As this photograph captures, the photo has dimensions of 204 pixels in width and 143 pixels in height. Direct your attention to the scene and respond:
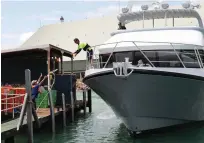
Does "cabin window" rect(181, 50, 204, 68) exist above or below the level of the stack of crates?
above

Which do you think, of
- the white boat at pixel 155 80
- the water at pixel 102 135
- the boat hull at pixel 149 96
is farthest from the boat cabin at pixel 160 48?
the water at pixel 102 135

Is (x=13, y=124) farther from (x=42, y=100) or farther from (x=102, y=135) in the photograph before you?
(x=102, y=135)

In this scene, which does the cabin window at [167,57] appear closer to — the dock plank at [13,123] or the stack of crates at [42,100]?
the dock plank at [13,123]

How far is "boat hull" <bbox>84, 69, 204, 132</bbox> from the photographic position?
36.1 ft

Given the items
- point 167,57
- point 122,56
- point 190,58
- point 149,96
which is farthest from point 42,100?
point 190,58

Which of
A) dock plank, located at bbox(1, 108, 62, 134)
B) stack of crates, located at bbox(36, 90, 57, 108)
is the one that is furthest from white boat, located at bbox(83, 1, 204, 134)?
stack of crates, located at bbox(36, 90, 57, 108)

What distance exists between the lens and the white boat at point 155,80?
432 inches

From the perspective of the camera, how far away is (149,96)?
447 inches

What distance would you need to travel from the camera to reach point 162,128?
485 inches

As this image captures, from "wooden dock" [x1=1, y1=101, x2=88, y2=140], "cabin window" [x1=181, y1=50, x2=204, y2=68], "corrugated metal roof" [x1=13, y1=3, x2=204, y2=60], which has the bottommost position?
"wooden dock" [x1=1, y1=101, x2=88, y2=140]

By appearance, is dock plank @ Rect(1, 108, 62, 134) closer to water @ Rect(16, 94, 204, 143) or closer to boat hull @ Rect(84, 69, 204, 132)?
water @ Rect(16, 94, 204, 143)

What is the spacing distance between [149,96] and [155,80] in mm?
635

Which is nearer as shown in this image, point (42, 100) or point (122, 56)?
point (122, 56)

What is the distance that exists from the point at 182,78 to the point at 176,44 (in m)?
1.21
